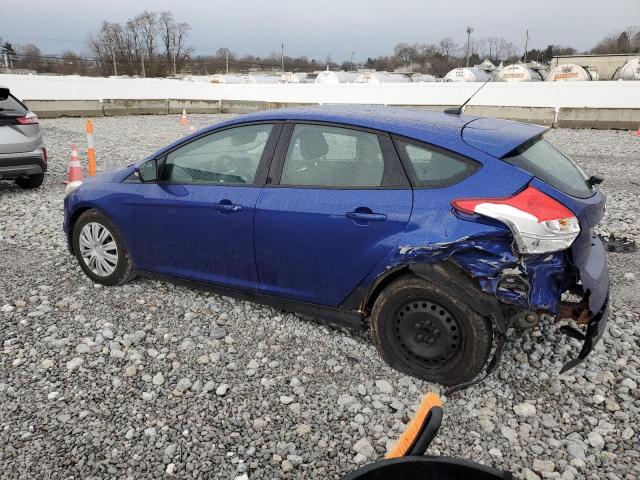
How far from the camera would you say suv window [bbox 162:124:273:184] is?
381 centimetres

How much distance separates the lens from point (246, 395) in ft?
10.5

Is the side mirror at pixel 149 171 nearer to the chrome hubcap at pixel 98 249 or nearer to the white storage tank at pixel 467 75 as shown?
the chrome hubcap at pixel 98 249

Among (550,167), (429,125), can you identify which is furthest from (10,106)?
(550,167)

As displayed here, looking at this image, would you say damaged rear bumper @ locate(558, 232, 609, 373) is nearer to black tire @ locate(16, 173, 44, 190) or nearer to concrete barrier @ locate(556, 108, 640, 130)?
black tire @ locate(16, 173, 44, 190)

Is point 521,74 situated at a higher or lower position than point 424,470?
higher

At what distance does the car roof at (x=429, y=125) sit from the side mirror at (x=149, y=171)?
0.48 metres

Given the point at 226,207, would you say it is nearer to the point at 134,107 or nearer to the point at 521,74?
the point at 134,107

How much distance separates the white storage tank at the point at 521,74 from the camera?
1337 inches

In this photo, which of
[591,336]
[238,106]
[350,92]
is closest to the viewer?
[591,336]

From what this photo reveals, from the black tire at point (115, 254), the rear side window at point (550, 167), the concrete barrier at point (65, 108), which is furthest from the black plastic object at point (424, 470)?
the concrete barrier at point (65, 108)

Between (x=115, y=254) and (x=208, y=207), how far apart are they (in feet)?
4.17

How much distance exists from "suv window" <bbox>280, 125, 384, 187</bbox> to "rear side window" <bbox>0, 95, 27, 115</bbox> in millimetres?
5730

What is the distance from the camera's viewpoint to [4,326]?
402cm

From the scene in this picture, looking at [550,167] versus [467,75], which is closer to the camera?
[550,167]
